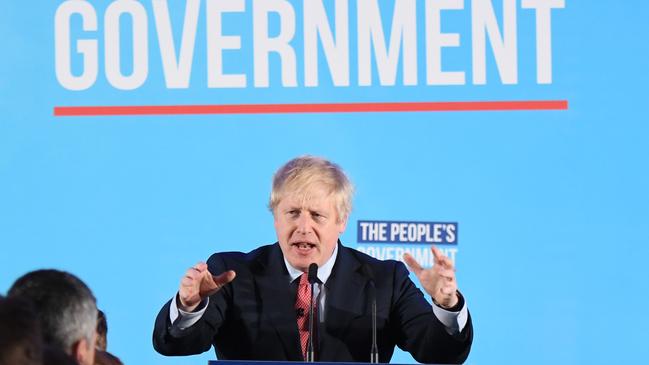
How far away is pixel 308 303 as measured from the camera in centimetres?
461

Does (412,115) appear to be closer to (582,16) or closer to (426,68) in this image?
(426,68)

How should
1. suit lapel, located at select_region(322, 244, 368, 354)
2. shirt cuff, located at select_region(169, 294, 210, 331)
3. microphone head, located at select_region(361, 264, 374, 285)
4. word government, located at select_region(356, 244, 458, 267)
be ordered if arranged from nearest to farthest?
shirt cuff, located at select_region(169, 294, 210, 331), suit lapel, located at select_region(322, 244, 368, 354), microphone head, located at select_region(361, 264, 374, 285), word government, located at select_region(356, 244, 458, 267)

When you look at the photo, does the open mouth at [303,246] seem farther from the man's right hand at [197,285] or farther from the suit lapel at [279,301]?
the man's right hand at [197,285]

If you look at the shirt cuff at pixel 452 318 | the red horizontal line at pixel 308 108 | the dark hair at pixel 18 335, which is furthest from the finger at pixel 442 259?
the dark hair at pixel 18 335

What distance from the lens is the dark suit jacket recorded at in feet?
14.6

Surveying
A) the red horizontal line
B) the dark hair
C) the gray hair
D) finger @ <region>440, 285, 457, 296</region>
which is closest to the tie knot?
finger @ <region>440, 285, 457, 296</region>

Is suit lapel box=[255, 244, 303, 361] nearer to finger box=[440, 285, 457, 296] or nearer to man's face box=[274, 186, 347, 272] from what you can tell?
man's face box=[274, 186, 347, 272]

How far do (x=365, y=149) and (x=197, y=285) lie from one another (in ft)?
3.77

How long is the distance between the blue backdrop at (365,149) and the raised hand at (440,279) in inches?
30.0

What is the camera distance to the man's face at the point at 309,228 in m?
4.65

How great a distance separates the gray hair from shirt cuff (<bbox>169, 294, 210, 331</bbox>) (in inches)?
57.5

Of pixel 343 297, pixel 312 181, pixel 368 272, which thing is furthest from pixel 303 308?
pixel 312 181

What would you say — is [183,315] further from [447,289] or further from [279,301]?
[447,289]

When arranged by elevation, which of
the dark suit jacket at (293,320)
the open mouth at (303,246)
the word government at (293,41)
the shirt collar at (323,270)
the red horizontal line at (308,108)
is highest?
the word government at (293,41)
